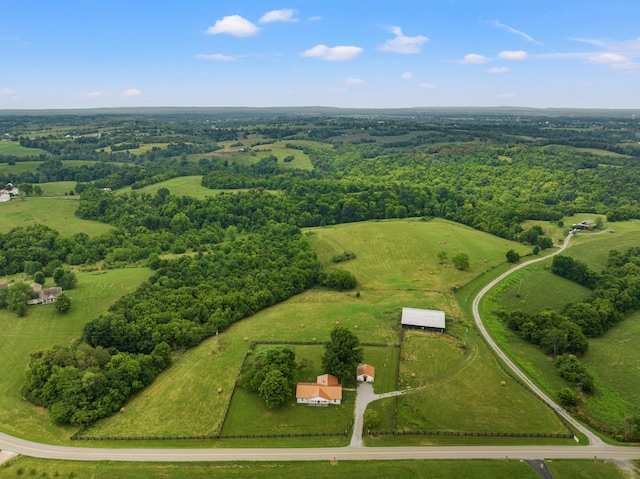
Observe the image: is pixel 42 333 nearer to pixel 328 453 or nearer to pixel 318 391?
pixel 318 391

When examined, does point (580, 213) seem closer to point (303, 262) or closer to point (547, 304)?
point (547, 304)

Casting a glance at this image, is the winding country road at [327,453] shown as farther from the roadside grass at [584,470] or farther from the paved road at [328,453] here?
the roadside grass at [584,470]

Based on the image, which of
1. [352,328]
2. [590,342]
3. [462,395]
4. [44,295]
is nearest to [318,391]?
[462,395]

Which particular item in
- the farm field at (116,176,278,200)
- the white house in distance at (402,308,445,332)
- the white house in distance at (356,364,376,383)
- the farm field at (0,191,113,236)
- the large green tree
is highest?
the farm field at (116,176,278,200)

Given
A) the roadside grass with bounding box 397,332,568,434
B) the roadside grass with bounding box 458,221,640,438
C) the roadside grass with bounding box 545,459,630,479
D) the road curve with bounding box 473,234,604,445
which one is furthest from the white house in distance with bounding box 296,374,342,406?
the roadside grass with bounding box 458,221,640,438

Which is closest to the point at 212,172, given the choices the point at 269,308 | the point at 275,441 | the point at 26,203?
the point at 26,203

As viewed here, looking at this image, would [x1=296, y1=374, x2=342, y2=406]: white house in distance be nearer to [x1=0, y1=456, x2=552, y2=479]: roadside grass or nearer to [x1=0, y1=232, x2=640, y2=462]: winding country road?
[x1=0, y1=232, x2=640, y2=462]: winding country road

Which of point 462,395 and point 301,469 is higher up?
point 462,395
